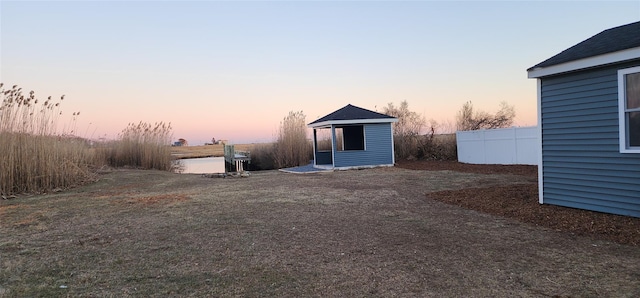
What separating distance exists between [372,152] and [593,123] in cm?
1070

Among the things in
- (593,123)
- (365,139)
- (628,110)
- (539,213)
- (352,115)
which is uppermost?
(352,115)

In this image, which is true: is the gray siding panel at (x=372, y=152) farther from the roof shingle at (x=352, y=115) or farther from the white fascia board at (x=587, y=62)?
the white fascia board at (x=587, y=62)

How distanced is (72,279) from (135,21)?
36.9 ft

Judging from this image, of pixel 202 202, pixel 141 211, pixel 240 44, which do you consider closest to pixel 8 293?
pixel 141 211

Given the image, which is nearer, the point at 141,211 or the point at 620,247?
the point at 620,247

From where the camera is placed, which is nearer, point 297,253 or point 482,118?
point 297,253

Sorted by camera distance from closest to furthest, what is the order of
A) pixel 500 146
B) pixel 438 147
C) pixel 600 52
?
pixel 600 52 < pixel 500 146 < pixel 438 147

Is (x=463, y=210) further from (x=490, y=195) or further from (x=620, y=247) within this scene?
(x=620, y=247)

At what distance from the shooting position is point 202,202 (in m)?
7.66

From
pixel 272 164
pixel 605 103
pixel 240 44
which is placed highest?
pixel 240 44

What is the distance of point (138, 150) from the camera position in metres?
17.4

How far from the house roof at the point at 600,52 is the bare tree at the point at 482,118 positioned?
564 inches

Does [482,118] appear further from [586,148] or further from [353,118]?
[586,148]

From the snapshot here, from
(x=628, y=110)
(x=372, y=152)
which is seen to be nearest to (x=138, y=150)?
(x=372, y=152)
